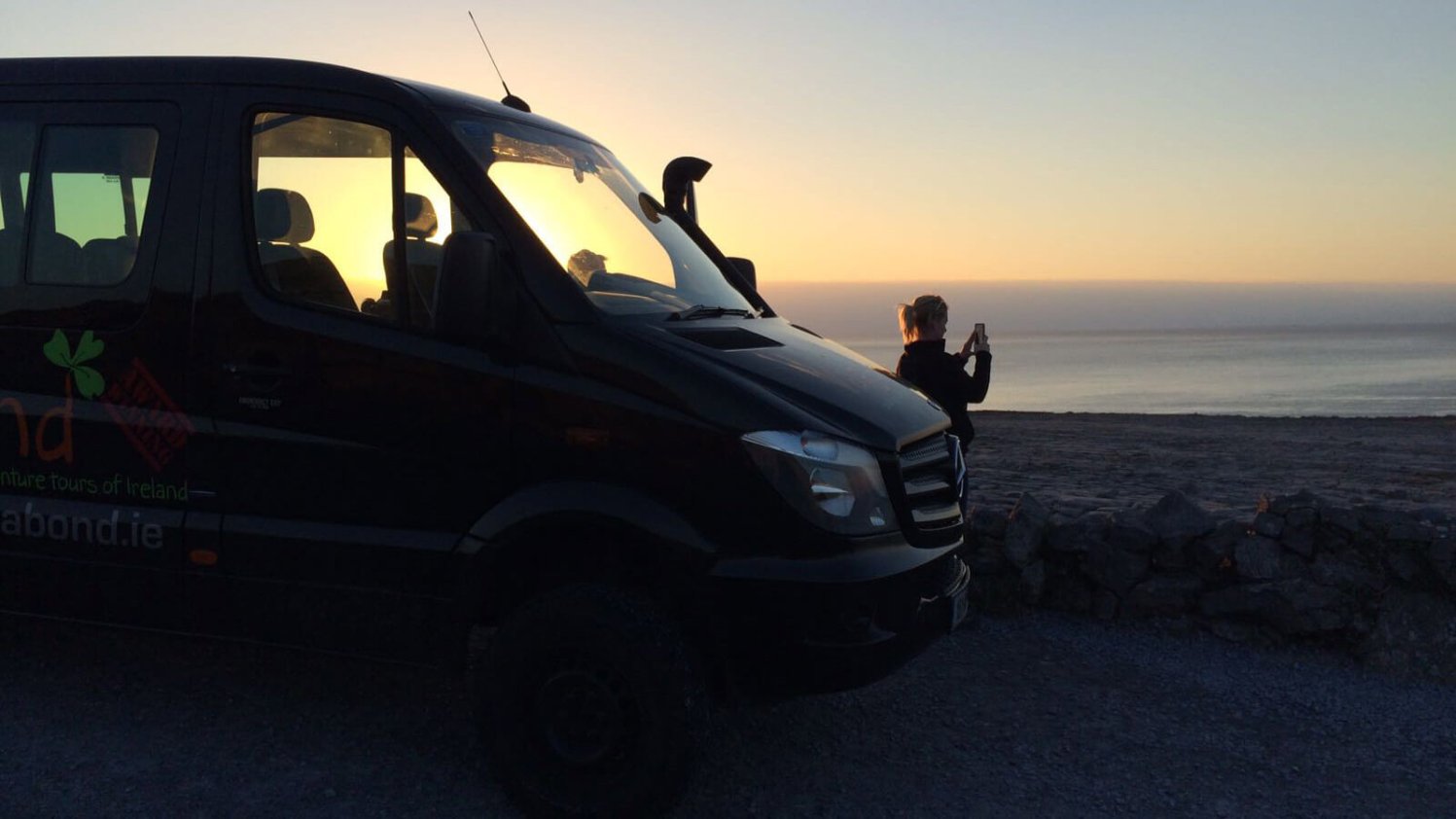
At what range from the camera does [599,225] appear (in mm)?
4688

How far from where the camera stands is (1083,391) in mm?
45031

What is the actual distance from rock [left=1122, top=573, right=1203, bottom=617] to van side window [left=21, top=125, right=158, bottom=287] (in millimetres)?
5032

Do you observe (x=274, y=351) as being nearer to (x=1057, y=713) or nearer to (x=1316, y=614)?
(x=1057, y=713)

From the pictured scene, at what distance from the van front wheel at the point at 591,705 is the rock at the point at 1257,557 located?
11.9ft

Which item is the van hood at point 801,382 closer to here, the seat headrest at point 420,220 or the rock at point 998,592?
the seat headrest at point 420,220

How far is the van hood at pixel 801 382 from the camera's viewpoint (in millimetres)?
3865

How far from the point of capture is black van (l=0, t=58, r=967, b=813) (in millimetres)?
3793

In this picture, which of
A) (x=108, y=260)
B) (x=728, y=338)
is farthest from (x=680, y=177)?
(x=108, y=260)

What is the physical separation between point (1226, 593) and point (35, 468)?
5.51m

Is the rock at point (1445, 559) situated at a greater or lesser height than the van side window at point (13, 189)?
lesser

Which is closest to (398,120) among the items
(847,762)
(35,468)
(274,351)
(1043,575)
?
(274,351)

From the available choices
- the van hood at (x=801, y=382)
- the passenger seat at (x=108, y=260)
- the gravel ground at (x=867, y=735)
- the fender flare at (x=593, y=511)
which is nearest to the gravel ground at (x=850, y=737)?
the gravel ground at (x=867, y=735)

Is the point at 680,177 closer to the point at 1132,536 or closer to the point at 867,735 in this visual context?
the point at 867,735

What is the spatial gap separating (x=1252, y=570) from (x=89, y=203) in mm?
5605
